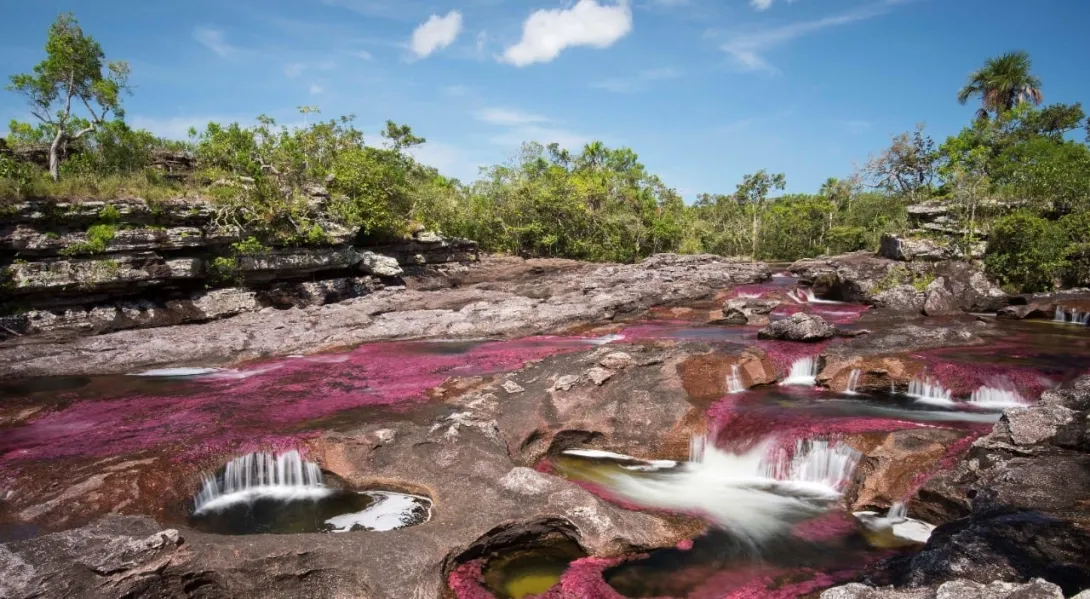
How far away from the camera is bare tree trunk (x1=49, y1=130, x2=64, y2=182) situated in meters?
27.4

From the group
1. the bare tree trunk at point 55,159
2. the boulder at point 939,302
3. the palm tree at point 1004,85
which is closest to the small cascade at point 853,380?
the boulder at point 939,302

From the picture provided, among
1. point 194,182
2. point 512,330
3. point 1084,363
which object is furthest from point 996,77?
point 194,182

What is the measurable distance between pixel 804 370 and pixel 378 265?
→ 86.4 ft

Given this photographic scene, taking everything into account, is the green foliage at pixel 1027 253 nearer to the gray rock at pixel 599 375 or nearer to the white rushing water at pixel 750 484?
the white rushing water at pixel 750 484

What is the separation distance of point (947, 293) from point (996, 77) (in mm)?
45197

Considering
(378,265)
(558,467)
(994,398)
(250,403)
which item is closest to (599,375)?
(558,467)

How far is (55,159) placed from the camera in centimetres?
2814

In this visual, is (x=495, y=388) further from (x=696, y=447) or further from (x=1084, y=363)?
(x=1084, y=363)

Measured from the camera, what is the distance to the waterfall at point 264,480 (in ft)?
35.8

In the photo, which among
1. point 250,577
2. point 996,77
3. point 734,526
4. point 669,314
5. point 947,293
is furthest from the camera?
point 996,77

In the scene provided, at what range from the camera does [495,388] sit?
15.6 metres

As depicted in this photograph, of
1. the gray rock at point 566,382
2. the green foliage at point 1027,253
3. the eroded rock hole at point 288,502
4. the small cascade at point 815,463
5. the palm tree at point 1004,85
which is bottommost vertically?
the eroded rock hole at point 288,502

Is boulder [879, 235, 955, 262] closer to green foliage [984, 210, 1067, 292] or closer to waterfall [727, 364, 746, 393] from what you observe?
green foliage [984, 210, 1067, 292]

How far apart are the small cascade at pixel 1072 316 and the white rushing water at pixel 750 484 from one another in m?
21.8
